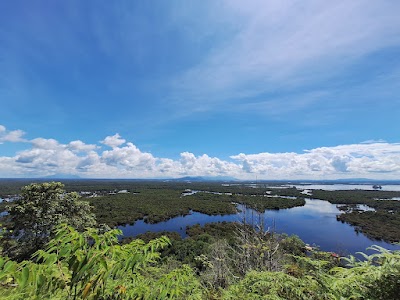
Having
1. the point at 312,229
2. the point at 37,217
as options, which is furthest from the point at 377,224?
the point at 37,217

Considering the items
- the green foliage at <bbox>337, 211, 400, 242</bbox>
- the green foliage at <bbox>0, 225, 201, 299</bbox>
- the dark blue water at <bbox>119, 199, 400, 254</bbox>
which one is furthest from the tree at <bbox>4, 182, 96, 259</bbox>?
the green foliage at <bbox>337, 211, 400, 242</bbox>

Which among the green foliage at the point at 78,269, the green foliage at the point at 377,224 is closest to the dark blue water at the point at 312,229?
the green foliage at the point at 377,224

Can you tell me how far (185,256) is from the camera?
28172 millimetres

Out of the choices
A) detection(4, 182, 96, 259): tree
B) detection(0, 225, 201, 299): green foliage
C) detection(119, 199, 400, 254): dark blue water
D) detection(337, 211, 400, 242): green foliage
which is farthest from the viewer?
detection(337, 211, 400, 242): green foliage

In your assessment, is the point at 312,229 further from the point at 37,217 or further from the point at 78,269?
the point at 78,269

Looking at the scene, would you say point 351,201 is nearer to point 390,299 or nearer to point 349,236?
point 349,236

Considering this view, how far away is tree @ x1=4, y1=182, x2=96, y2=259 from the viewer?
15.8 metres

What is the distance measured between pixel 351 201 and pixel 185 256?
87.6 meters

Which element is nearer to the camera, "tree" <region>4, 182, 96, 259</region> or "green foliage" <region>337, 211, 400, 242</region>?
"tree" <region>4, 182, 96, 259</region>

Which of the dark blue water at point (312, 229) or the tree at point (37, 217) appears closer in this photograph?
the tree at point (37, 217)

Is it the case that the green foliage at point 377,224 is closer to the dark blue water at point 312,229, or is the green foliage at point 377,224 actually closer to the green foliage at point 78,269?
the dark blue water at point 312,229

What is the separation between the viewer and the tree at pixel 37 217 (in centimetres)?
1583

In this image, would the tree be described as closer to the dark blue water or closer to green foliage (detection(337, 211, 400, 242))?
the dark blue water

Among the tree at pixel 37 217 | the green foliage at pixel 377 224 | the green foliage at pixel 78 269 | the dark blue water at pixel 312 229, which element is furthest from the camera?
the green foliage at pixel 377 224
